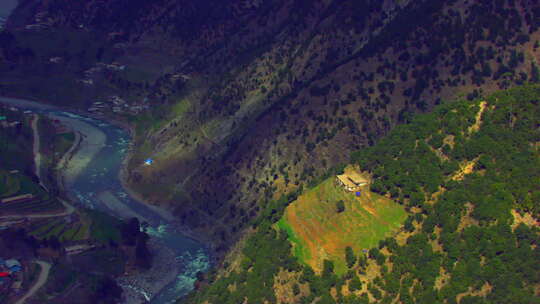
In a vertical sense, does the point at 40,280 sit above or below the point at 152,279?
above

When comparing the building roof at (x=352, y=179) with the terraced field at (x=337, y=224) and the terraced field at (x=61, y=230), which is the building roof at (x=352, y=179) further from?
the terraced field at (x=61, y=230)

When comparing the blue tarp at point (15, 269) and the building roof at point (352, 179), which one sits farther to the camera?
the blue tarp at point (15, 269)

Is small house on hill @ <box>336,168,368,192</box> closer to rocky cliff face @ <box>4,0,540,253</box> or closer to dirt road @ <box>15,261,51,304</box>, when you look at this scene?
rocky cliff face @ <box>4,0,540,253</box>

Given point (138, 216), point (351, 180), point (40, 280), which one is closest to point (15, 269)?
point (40, 280)

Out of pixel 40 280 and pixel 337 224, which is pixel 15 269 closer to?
pixel 40 280

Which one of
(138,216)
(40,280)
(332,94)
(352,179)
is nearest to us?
(352,179)

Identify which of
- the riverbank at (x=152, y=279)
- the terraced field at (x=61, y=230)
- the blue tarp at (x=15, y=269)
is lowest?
the riverbank at (x=152, y=279)

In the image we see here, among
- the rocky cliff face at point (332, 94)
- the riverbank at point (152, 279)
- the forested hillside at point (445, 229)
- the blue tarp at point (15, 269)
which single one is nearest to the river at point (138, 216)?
the riverbank at point (152, 279)

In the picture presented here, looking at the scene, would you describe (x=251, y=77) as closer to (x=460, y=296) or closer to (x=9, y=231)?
(x=9, y=231)
